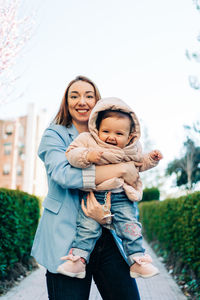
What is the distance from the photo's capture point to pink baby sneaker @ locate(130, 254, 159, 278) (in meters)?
1.76

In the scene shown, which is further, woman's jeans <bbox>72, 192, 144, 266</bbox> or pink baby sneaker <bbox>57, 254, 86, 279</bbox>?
woman's jeans <bbox>72, 192, 144, 266</bbox>

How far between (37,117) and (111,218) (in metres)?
36.9

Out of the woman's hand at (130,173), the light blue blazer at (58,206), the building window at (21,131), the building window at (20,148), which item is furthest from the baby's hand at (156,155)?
the building window at (21,131)

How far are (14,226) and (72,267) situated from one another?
4.15m

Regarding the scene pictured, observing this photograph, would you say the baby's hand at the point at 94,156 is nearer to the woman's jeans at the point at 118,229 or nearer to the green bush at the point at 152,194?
the woman's jeans at the point at 118,229

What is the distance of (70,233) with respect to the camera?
1.79 meters

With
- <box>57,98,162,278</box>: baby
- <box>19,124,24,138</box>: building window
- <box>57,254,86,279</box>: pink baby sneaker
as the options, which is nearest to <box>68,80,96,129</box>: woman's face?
<box>57,98,162,278</box>: baby

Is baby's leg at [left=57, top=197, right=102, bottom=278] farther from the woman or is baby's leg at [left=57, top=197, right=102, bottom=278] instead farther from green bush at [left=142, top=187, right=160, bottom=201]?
green bush at [left=142, top=187, right=160, bottom=201]

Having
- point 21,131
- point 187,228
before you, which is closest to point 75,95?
point 187,228

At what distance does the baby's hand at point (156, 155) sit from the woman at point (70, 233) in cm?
18

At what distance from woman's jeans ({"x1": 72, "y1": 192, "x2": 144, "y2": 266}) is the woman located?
0.13 ft

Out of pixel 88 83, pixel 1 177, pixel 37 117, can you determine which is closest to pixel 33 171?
pixel 1 177

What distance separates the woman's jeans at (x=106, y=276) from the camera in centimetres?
177

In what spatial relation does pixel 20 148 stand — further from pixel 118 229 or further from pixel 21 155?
pixel 118 229
